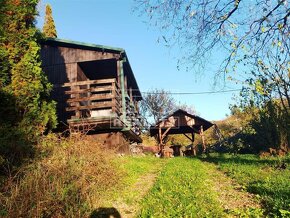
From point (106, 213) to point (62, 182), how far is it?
1.20 metres

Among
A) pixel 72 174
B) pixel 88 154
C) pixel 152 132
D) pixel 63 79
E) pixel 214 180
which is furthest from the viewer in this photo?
pixel 152 132

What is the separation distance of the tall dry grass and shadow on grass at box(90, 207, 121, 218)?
113mm

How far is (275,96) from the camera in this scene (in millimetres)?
22141

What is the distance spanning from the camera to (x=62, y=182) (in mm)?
7309

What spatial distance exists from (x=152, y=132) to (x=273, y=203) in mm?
24376

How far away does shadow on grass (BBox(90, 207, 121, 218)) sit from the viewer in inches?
269

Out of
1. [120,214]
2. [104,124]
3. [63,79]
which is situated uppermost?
Answer: [63,79]

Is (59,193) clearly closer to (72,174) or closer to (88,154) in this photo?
(72,174)

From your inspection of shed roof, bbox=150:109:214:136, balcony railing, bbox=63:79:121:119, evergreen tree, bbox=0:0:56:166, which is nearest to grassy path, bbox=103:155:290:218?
evergreen tree, bbox=0:0:56:166

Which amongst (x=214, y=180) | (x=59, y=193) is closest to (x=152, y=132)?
(x=214, y=180)

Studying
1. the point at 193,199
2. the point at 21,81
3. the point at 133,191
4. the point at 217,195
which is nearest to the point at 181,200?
the point at 193,199

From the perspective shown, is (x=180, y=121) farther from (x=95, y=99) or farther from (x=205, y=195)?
(x=205, y=195)

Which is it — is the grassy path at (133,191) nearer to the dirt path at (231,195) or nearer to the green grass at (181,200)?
the green grass at (181,200)

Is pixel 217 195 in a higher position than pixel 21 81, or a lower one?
lower
